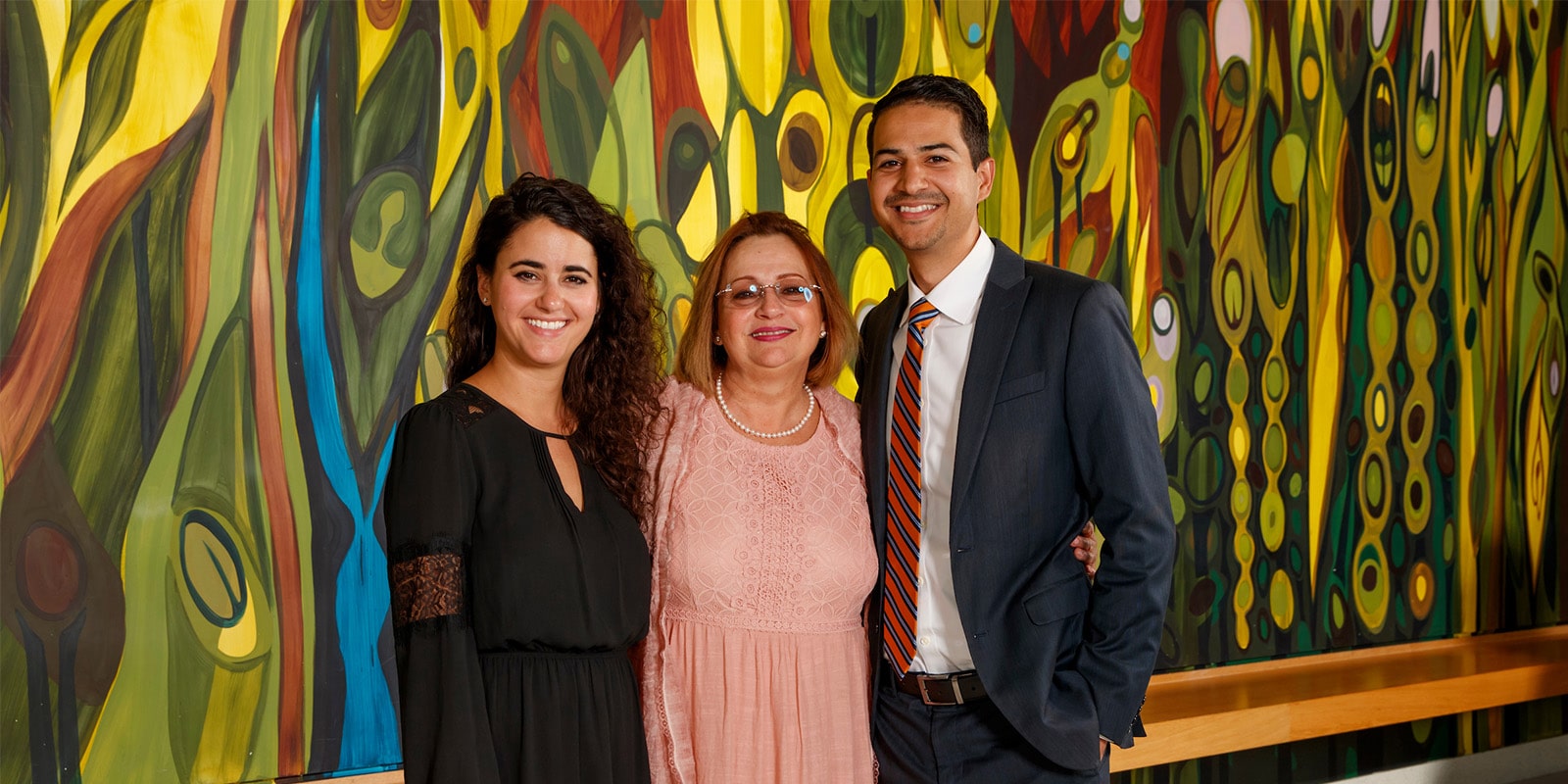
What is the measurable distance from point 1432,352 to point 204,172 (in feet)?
15.4

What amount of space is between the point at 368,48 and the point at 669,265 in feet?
3.28

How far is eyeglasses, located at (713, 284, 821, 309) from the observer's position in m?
2.40

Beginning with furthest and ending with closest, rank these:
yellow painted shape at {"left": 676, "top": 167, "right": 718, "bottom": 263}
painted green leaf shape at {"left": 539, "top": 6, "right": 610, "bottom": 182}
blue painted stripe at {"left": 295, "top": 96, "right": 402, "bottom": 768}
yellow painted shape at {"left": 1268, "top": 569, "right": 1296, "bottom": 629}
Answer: yellow painted shape at {"left": 1268, "top": 569, "right": 1296, "bottom": 629}, yellow painted shape at {"left": 676, "top": 167, "right": 718, "bottom": 263}, painted green leaf shape at {"left": 539, "top": 6, "right": 610, "bottom": 182}, blue painted stripe at {"left": 295, "top": 96, "right": 402, "bottom": 768}

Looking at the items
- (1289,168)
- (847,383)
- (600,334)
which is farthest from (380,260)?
(1289,168)

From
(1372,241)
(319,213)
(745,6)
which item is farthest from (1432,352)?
(319,213)

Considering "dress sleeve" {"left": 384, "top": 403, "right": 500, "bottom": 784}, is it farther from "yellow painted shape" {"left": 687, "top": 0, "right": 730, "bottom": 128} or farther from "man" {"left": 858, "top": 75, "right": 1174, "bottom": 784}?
"yellow painted shape" {"left": 687, "top": 0, "right": 730, "bottom": 128}

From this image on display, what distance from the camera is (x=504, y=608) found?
6.53 feet

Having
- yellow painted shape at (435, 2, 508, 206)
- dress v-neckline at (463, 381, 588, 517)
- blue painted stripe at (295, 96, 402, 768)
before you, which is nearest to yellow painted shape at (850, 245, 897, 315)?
yellow painted shape at (435, 2, 508, 206)

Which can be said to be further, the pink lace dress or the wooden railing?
the wooden railing

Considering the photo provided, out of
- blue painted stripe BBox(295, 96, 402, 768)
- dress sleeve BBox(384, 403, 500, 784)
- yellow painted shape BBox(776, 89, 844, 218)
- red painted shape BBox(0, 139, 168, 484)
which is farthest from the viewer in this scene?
yellow painted shape BBox(776, 89, 844, 218)

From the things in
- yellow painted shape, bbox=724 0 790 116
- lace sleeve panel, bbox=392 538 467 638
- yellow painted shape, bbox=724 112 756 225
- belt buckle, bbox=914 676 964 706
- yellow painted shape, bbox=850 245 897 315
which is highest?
yellow painted shape, bbox=724 0 790 116

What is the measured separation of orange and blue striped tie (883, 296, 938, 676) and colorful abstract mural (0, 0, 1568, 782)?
4.96ft

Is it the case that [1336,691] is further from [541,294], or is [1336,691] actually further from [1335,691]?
[541,294]

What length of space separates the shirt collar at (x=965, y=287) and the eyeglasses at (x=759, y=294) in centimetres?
23
